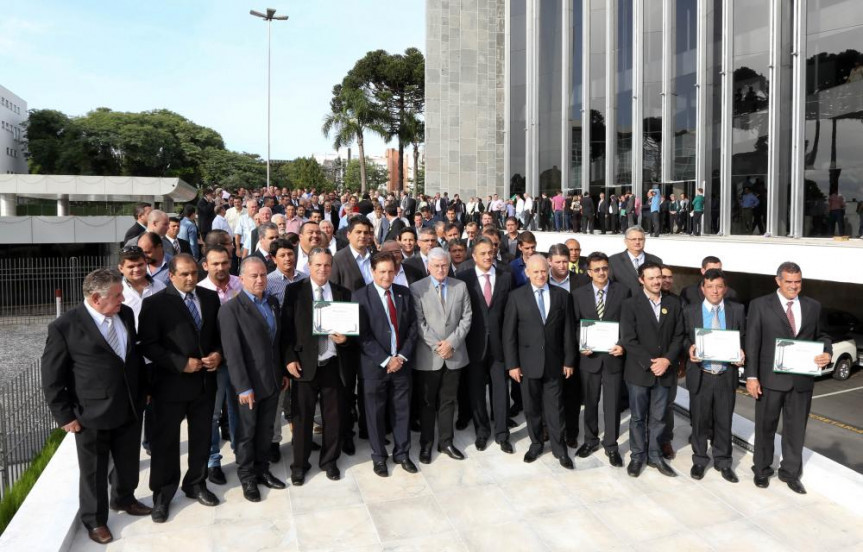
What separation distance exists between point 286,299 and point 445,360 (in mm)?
1650

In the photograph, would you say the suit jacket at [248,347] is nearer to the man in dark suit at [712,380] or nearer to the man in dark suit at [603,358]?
the man in dark suit at [603,358]

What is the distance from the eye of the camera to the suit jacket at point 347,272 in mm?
6715

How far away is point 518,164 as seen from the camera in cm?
3117

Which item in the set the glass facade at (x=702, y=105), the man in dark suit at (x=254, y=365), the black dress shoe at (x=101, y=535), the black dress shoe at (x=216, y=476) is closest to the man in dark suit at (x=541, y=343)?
the man in dark suit at (x=254, y=365)

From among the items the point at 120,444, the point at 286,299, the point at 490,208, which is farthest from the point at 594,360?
the point at 490,208

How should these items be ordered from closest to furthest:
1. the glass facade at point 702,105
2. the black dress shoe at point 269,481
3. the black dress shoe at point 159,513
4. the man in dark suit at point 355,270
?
the black dress shoe at point 159,513, the black dress shoe at point 269,481, the man in dark suit at point 355,270, the glass facade at point 702,105

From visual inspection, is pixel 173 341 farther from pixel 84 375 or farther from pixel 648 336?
pixel 648 336

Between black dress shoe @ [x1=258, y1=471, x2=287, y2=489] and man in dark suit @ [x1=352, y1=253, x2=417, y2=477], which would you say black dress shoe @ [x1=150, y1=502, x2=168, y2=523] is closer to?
black dress shoe @ [x1=258, y1=471, x2=287, y2=489]

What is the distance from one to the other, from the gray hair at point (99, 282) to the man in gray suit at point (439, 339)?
104 inches

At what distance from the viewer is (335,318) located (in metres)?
5.41

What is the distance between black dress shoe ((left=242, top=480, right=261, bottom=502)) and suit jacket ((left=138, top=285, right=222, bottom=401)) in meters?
0.93

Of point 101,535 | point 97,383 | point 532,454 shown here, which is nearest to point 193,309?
point 97,383

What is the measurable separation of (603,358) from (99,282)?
444cm

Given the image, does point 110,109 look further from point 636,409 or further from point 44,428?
point 636,409
